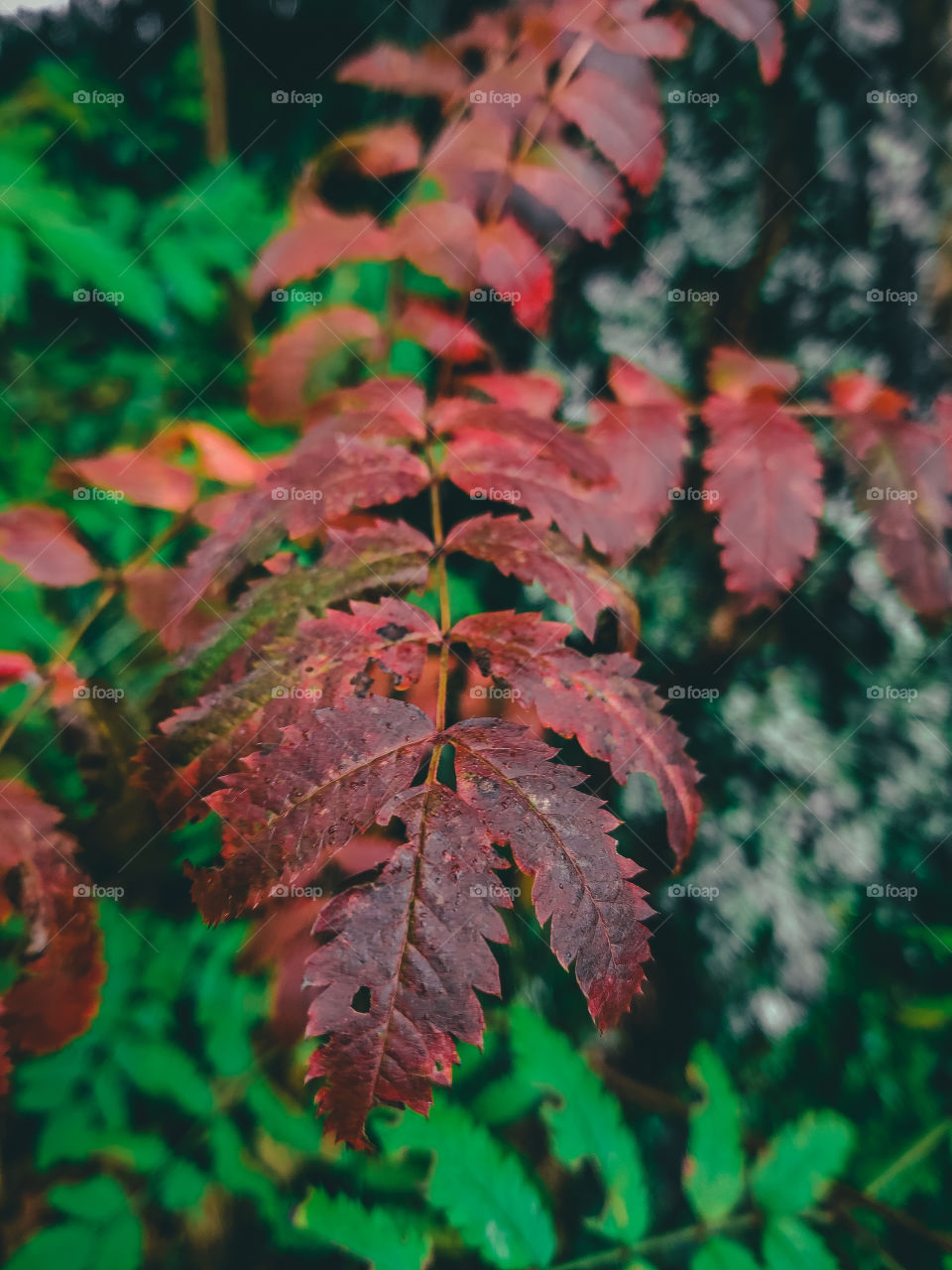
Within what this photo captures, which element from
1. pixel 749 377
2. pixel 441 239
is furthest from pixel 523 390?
pixel 749 377

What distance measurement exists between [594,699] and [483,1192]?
975mm

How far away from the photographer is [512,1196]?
1.17 m

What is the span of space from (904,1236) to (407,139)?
2.74 m

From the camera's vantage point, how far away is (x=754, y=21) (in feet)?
4.19

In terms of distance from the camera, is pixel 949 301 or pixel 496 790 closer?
pixel 496 790

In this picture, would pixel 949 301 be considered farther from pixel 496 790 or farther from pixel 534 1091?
pixel 534 1091

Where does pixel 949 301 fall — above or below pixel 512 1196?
above

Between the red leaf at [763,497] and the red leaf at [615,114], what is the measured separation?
0.62 meters

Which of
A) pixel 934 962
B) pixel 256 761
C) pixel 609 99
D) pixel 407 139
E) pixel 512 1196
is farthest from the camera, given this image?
pixel 934 962

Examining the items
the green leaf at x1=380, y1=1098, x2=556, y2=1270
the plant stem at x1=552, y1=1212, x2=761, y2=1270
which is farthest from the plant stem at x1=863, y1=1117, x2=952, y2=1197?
the green leaf at x1=380, y1=1098, x2=556, y2=1270

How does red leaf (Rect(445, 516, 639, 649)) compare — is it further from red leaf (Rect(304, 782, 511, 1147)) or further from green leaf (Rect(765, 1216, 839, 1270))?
green leaf (Rect(765, 1216, 839, 1270))

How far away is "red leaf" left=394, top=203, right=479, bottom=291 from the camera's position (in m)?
1.38

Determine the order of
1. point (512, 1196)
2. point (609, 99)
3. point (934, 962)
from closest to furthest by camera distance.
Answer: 1. point (512, 1196)
2. point (609, 99)
3. point (934, 962)

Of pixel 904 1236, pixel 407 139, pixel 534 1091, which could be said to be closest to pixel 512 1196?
pixel 534 1091
